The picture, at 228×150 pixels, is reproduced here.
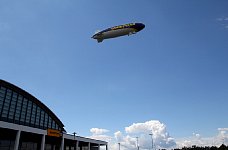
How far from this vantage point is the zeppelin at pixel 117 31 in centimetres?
4975

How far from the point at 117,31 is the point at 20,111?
2957 cm

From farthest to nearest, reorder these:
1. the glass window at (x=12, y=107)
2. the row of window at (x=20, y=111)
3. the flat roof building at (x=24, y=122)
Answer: the glass window at (x=12, y=107)
the row of window at (x=20, y=111)
the flat roof building at (x=24, y=122)

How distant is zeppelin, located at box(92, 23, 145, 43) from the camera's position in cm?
4975

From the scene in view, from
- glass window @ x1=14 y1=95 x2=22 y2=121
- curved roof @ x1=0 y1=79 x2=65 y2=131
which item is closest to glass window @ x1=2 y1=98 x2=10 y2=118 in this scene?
glass window @ x1=14 y1=95 x2=22 y2=121

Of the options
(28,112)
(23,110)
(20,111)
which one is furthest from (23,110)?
(28,112)

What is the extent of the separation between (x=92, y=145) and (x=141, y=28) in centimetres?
4788

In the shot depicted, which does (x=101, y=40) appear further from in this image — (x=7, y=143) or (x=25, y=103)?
(x=7, y=143)

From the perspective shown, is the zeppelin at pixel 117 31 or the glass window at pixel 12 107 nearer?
the zeppelin at pixel 117 31

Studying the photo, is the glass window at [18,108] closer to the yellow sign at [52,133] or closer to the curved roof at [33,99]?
the curved roof at [33,99]

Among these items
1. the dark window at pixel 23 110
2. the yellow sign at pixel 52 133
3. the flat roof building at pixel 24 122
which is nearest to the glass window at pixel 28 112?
the flat roof building at pixel 24 122

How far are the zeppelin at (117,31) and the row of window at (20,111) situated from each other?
76.7 ft

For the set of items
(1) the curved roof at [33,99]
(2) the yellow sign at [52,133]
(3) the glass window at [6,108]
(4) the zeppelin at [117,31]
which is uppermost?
(4) the zeppelin at [117,31]

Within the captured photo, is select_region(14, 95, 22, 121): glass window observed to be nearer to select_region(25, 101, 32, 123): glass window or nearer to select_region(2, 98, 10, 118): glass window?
select_region(25, 101, 32, 123): glass window

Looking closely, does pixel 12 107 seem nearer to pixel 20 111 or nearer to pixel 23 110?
pixel 20 111
